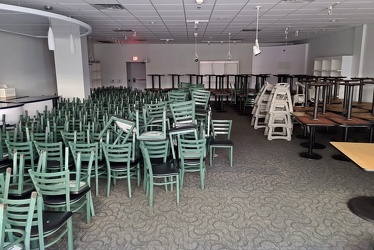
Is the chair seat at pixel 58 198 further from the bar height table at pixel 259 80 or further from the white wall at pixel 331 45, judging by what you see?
the white wall at pixel 331 45

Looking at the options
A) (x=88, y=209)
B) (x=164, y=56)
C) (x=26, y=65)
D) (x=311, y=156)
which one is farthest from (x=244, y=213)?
(x=164, y=56)

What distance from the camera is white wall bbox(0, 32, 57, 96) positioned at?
8455 millimetres

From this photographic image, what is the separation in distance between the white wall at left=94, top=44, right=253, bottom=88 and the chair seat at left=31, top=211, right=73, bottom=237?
41.9ft

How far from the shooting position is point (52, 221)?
8.08 ft

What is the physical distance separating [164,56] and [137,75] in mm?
1928

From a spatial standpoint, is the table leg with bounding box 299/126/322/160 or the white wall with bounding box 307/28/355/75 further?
the white wall with bounding box 307/28/355/75

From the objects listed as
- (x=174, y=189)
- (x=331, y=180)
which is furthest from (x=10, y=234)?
(x=331, y=180)

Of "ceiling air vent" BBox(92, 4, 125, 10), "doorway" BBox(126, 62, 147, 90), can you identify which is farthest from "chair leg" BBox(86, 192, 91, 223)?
"doorway" BBox(126, 62, 147, 90)

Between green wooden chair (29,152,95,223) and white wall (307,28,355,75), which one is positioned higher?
white wall (307,28,355,75)

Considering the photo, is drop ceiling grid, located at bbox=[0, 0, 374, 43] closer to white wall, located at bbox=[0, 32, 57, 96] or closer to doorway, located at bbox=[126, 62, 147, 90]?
white wall, located at bbox=[0, 32, 57, 96]

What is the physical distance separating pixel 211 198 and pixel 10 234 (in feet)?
7.72

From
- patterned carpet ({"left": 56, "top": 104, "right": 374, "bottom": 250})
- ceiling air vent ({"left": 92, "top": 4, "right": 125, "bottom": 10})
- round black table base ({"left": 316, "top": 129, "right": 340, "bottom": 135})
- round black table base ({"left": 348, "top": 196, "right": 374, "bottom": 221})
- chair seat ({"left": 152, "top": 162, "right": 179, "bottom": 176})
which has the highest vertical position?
ceiling air vent ({"left": 92, "top": 4, "right": 125, "bottom": 10})

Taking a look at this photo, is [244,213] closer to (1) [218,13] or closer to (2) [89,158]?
(2) [89,158]

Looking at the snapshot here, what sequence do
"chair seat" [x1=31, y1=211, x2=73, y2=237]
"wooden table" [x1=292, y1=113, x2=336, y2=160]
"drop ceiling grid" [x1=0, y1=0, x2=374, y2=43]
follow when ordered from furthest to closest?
"drop ceiling grid" [x1=0, y1=0, x2=374, y2=43], "wooden table" [x1=292, y1=113, x2=336, y2=160], "chair seat" [x1=31, y1=211, x2=73, y2=237]
